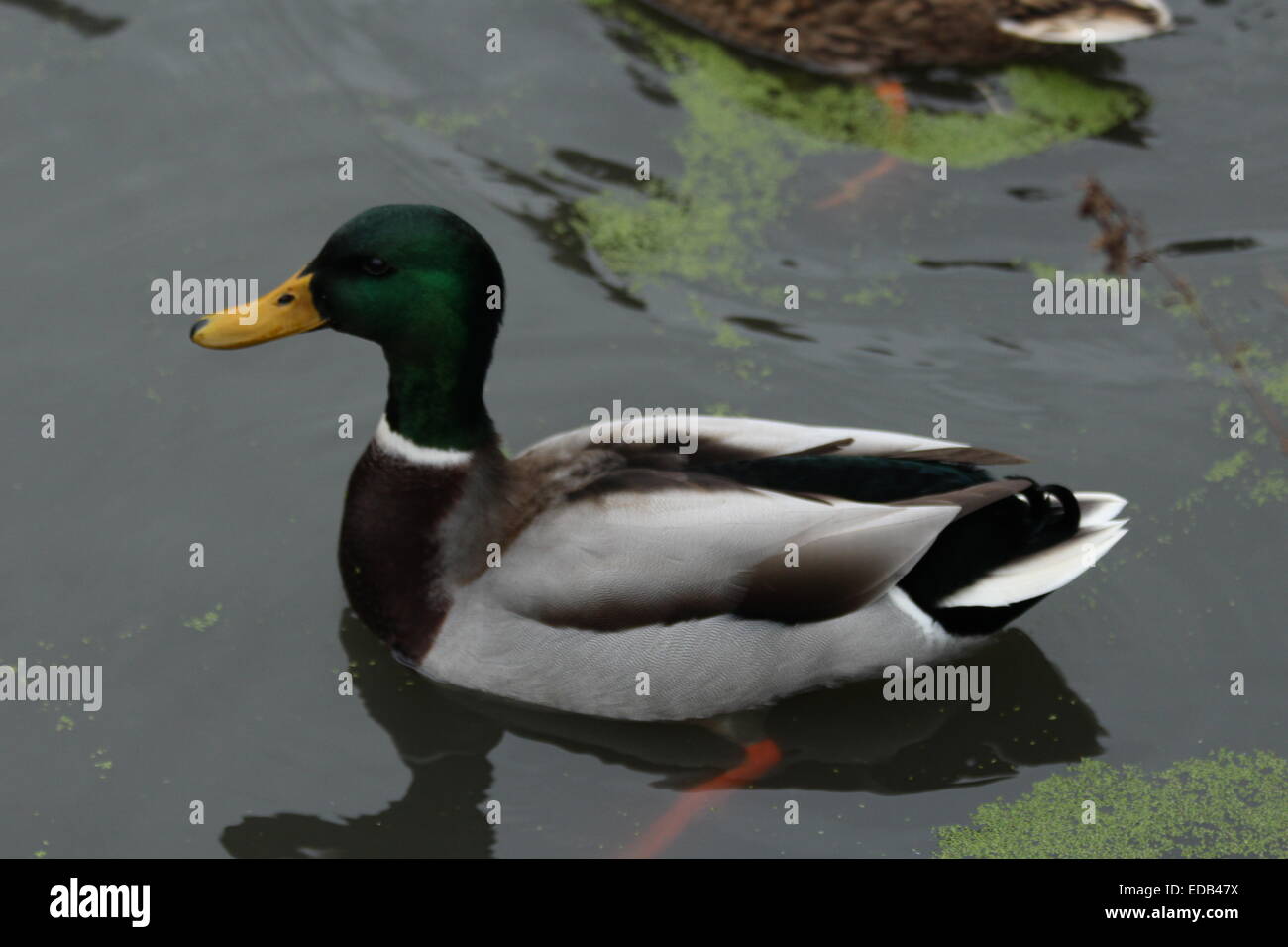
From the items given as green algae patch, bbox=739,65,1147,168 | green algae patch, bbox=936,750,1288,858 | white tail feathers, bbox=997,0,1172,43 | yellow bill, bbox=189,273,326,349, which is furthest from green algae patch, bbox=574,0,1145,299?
green algae patch, bbox=936,750,1288,858

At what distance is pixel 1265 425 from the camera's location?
6523mm

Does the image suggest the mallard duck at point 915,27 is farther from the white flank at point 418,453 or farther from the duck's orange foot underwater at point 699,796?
the duck's orange foot underwater at point 699,796

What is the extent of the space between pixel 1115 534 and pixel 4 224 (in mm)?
4573

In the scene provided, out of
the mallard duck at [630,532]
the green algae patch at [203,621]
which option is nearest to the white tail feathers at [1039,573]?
the mallard duck at [630,532]

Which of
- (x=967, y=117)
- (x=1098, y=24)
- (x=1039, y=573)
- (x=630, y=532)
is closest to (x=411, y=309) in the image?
(x=630, y=532)

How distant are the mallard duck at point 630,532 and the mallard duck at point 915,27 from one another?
2.96 m

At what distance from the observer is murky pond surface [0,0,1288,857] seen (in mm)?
5230

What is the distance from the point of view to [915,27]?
7617mm

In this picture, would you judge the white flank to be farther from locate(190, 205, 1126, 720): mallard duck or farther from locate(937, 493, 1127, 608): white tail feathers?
locate(937, 493, 1127, 608): white tail feathers

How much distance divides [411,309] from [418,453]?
46 cm

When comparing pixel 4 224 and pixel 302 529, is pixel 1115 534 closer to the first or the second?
Answer: pixel 302 529

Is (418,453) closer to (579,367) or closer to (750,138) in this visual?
(579,367)
